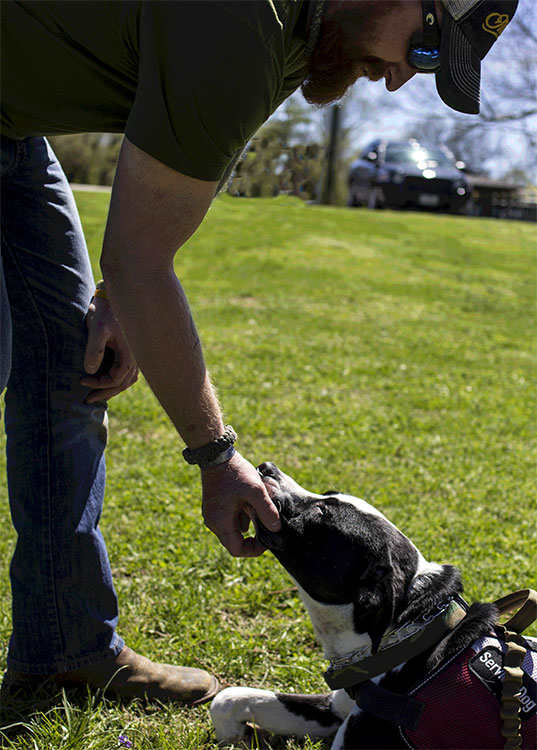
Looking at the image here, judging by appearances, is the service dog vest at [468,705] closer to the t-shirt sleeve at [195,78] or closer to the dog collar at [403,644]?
the dog collar at [403,644]

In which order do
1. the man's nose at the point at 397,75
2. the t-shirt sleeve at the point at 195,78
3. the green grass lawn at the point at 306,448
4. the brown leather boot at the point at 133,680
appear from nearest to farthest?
the t-shirt sleeve at the point at 195,78, the man's nose at the point at 397,75, the brown leather boot at the point at 133,680, the green grass lawn at the point at 306,448

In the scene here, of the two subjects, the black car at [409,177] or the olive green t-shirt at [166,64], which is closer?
the olive green t-shirt at [166,64]

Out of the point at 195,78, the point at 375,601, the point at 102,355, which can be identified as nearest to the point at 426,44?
the point at 195,78

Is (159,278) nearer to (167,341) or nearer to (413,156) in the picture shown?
(167,341)

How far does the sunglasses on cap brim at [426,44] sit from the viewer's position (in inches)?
63.2

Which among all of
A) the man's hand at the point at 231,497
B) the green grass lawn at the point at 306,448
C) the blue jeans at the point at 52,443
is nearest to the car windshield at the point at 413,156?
the green grass lawn at the point at 306,448

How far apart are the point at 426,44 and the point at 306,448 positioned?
301cm

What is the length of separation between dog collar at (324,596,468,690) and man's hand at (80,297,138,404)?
1.11m

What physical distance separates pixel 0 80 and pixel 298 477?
2751mm

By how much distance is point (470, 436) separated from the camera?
4.79 meters

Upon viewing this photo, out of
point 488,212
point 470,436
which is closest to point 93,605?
point 470,436

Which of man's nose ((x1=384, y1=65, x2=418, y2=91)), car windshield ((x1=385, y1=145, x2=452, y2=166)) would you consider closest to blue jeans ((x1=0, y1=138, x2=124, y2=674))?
man's nose ((x1=384, y1=65, x2=418, y2=91))

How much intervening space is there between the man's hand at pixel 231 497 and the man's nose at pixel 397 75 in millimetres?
1007

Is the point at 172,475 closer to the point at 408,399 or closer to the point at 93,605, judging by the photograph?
the point at 93,605
